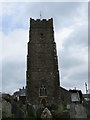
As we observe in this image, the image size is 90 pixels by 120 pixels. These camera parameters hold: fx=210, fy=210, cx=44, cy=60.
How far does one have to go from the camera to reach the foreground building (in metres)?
38.2

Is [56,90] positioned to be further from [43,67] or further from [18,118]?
[18,118]

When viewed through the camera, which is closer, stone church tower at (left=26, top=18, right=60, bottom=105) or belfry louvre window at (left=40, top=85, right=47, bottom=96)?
→ stone church tower at (left=26, top=18, right=60, bottom=105)

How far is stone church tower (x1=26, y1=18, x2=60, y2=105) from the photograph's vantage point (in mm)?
38250

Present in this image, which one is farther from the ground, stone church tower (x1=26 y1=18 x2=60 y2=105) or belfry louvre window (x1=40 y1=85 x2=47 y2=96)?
stone church tower (x1=26 y1=18 x2=60 y2=105)

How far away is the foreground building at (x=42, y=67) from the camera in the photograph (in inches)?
1503

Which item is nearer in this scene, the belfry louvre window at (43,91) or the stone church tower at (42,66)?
the stone church tower at (42,66)

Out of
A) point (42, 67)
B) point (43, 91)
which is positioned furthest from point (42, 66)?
point (43, 91)

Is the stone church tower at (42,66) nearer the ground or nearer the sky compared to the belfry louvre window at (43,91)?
nearer the sky

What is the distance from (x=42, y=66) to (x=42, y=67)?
199 millimetres

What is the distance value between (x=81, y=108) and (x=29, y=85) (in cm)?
1820

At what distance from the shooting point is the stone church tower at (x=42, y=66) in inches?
1506

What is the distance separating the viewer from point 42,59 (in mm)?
40750

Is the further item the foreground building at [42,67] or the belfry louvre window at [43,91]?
the belfry louvre window at [43,91]

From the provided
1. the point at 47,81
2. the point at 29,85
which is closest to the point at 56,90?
the point at 47,81
